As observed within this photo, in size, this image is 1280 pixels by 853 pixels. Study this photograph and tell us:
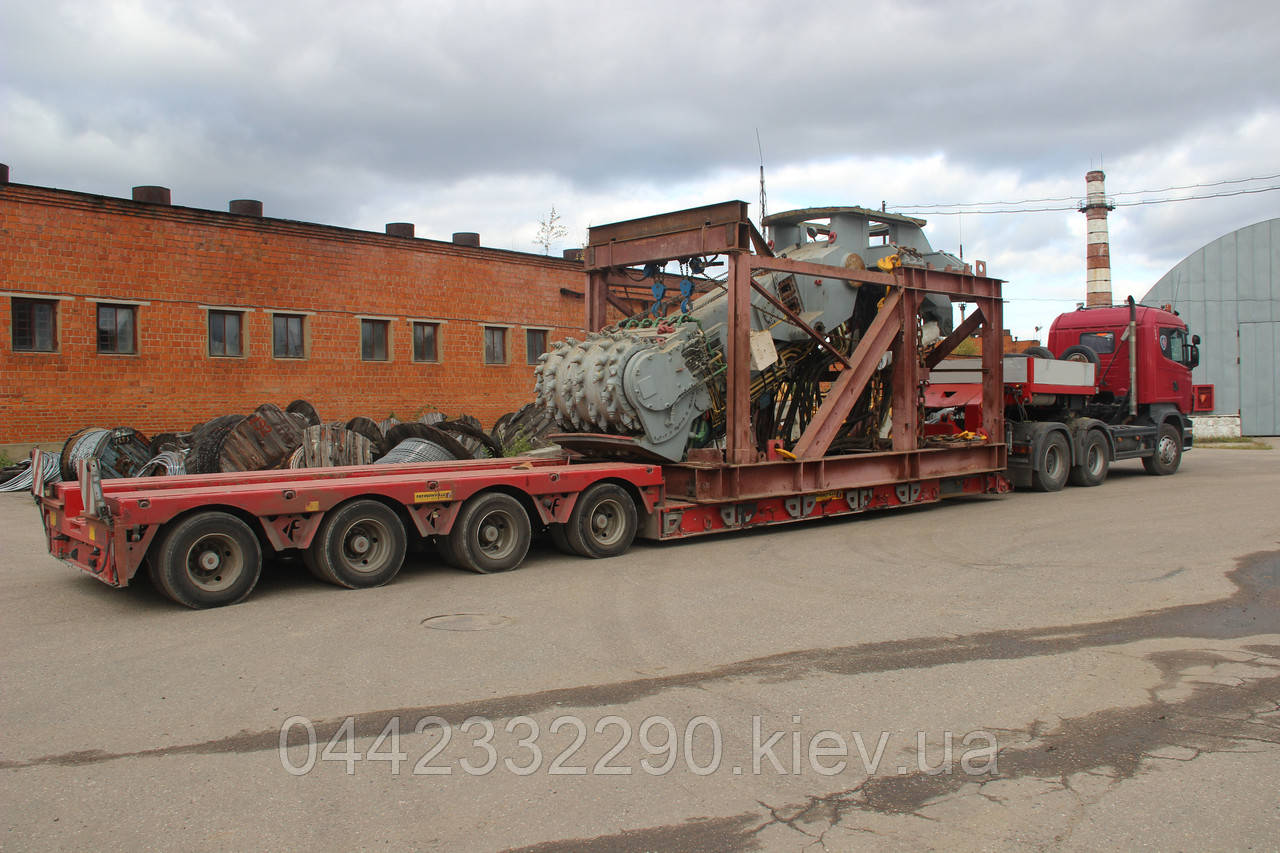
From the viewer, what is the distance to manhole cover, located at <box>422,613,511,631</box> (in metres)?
7.54

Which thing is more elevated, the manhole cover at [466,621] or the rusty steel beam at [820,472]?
the rusty steel beam at [820,472]

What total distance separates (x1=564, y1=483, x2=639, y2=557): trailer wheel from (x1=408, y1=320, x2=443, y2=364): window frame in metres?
16.5

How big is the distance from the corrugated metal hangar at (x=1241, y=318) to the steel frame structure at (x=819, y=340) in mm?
28080

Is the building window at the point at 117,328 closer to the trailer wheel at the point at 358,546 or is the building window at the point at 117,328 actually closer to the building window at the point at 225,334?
the building window at the point at 225,334

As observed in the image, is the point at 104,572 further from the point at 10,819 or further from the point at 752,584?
the point at 752,584

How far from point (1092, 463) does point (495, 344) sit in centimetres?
1606

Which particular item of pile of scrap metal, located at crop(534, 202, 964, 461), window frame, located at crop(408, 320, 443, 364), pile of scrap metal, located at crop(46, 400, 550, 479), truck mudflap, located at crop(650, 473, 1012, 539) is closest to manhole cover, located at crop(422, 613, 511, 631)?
truck mudflap, located at crop(650, 473, 1012, 539)

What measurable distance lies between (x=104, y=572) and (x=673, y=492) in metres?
Answer: 6.24

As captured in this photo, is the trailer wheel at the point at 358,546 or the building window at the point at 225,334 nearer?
the trailer wheel at the point at 358,546

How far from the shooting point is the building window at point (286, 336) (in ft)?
77.9

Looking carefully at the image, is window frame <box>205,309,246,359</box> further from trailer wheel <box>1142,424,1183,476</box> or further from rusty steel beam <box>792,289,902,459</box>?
trailer wheel <box>1142,424,1183,476</box>

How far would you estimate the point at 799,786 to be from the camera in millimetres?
4512

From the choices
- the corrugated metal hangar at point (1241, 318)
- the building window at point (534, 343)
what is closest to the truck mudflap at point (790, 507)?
the building window at point (534, 343)

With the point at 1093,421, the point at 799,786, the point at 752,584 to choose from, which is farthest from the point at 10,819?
the point at 1093,421
